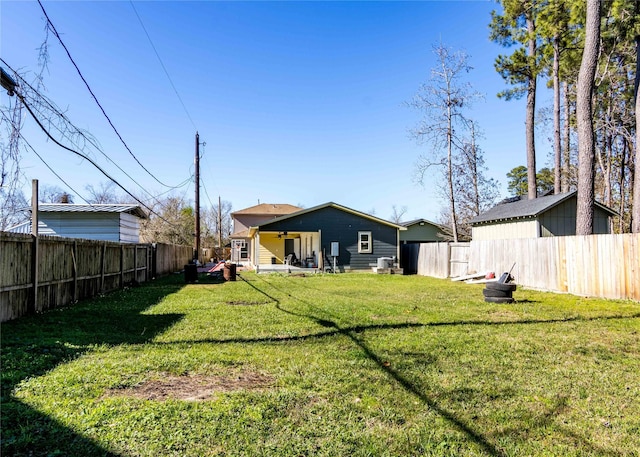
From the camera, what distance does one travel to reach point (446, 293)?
1107cm

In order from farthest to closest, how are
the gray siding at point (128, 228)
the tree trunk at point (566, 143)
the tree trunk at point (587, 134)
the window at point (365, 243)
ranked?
the window at point (365, 243)
the tree trunk at point (566, 143)
the gray siding at point (128, 228)
the tree trunk at point (587, 134)

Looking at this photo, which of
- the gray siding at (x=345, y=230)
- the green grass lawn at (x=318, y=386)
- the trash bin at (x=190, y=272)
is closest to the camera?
the green grass lawn at (x=318, y=386)

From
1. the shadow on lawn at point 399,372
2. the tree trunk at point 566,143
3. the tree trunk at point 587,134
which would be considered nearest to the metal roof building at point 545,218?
the tree trunk at point 566,143

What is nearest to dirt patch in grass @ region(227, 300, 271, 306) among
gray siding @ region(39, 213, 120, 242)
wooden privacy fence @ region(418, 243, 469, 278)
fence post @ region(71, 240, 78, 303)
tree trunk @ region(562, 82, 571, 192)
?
fence post @ region(71, 240, 78, 303)

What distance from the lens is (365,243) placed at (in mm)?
21422

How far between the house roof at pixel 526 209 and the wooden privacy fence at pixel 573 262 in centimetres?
376

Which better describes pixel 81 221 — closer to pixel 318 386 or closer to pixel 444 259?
pixel 318 386

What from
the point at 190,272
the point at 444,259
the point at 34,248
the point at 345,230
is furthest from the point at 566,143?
the point at 34,248

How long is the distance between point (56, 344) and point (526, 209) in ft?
60.6

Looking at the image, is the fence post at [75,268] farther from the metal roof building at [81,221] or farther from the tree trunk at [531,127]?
the tree trunk at [531,127]

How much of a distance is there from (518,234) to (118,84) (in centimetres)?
1725

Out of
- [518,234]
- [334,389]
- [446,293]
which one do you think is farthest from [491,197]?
[334,389]

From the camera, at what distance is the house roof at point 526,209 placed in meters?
16.4

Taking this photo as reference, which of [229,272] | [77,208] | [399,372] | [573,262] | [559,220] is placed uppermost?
[77,208]
